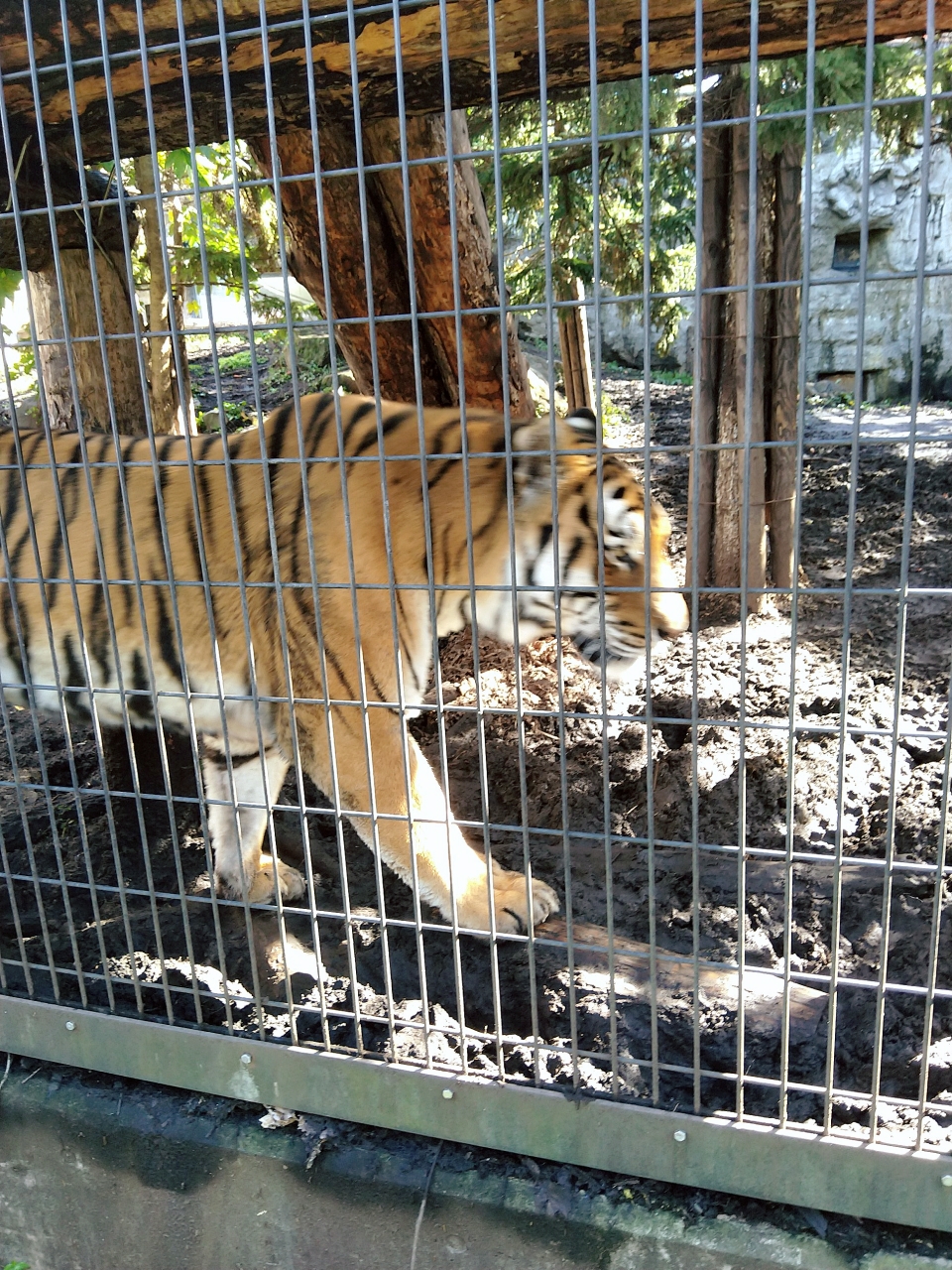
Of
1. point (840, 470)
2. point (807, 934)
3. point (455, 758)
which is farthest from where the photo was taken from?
point (840, 470)

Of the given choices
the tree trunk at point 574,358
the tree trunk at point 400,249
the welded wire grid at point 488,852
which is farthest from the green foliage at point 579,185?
the welded wire grid at point 488,852

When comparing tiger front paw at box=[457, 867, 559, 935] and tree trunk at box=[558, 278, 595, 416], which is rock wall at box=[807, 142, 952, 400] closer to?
tree trunk at box=[558, 278, 595, 416]

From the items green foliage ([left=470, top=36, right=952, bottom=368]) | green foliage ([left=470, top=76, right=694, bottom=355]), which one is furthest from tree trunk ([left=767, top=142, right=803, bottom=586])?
green foliage ([left=470, top=76, right=694, bottom=355])

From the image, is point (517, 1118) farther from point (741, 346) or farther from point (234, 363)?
point (234, 363)

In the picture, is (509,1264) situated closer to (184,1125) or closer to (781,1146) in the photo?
(781,1146)

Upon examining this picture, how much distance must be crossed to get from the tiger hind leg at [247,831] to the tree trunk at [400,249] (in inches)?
55.1

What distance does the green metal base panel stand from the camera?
1.67 metres

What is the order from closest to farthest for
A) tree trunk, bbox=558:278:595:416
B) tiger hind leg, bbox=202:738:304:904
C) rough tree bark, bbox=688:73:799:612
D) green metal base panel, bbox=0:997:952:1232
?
1. green metal base panel, bbox=0:997:952:1232
2. tiger hind leg, bbox=202:738:304:904
3. rough tree bark, bbox=688:73:799:612
4. tree trunk, bbox=558:278:595:416

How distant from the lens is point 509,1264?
1.91 meters

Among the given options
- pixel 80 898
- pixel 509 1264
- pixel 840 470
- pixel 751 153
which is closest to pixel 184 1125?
pixel 509 1264

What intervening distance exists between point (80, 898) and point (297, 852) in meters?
0.72

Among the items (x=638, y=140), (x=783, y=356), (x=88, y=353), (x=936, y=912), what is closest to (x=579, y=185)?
(x=638, y=140)

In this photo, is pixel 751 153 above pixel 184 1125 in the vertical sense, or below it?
above

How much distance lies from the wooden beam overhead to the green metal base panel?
1.92 metres
